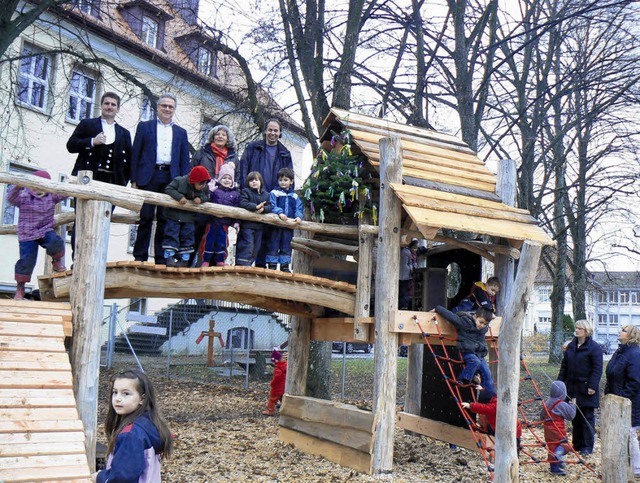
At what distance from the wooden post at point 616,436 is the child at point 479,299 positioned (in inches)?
69.3

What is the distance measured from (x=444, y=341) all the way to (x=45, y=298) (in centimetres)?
441

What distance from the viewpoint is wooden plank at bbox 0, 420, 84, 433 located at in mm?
4316

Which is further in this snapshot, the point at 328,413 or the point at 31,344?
the point at 328,413

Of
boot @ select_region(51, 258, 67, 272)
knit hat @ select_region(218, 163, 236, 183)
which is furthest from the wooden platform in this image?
knit hat @ select_region(218, 163, 236, 183)

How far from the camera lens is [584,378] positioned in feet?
27.7

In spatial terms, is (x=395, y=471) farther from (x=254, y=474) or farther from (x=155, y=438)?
(x=155, y=438)

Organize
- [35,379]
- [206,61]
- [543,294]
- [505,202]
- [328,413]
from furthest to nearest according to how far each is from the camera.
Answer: [543,294]
[206,61]
[505,202]
[328,413]
[35,379]

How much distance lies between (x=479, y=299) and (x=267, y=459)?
10.1 feet

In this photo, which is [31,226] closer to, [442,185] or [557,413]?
[442,185]

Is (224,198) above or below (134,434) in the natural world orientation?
above

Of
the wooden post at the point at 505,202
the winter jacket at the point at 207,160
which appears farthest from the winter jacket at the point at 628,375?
the winter jacket at the point at 207,160

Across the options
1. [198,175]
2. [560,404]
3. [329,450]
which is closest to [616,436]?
[560,404]

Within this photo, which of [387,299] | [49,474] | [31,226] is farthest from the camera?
[387,299]

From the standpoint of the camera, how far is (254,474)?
6961 mm
